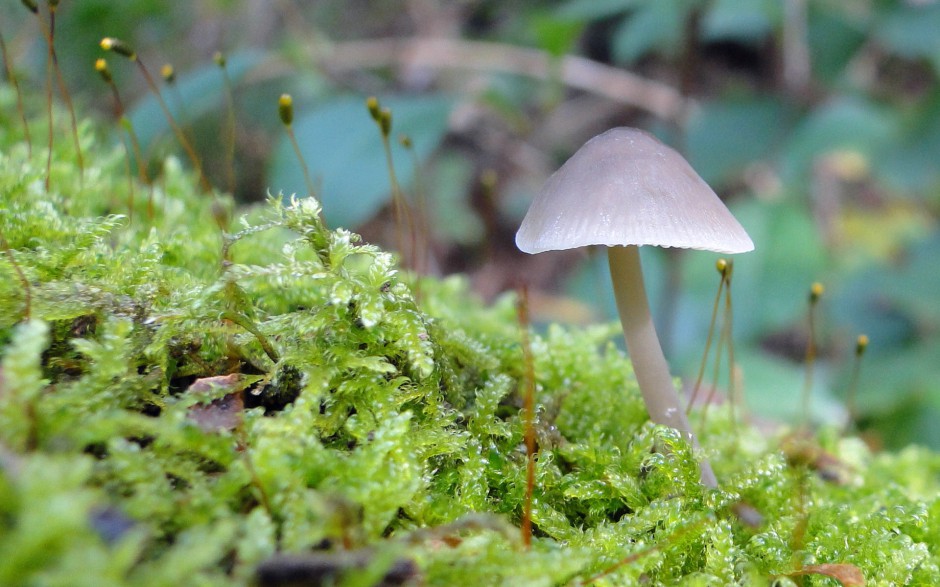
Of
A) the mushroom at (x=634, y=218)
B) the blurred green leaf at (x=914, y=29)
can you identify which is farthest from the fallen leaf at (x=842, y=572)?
the blurred green leaf at (x=914, y=29)

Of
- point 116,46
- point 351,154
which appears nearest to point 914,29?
point 351,154

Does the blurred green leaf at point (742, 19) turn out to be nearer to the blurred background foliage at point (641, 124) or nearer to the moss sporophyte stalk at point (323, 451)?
the blurred background foliage at point (641, 124)

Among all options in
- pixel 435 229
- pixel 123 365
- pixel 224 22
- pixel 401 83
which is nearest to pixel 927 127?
pixel 435 229

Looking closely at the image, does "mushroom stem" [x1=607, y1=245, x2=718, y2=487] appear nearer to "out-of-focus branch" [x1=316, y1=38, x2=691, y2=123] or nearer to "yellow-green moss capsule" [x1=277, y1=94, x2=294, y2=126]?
"yellow-green moss capsule" [x1=277, y1=94, x2=294, y2=126]

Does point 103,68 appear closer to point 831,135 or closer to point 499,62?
point 499,62

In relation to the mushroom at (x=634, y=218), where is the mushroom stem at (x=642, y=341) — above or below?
below

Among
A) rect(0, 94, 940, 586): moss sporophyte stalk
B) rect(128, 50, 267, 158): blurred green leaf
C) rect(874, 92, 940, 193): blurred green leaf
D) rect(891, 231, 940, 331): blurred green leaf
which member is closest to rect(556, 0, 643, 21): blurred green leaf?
rect(128, 50, 267, 158): blurred green leaf
